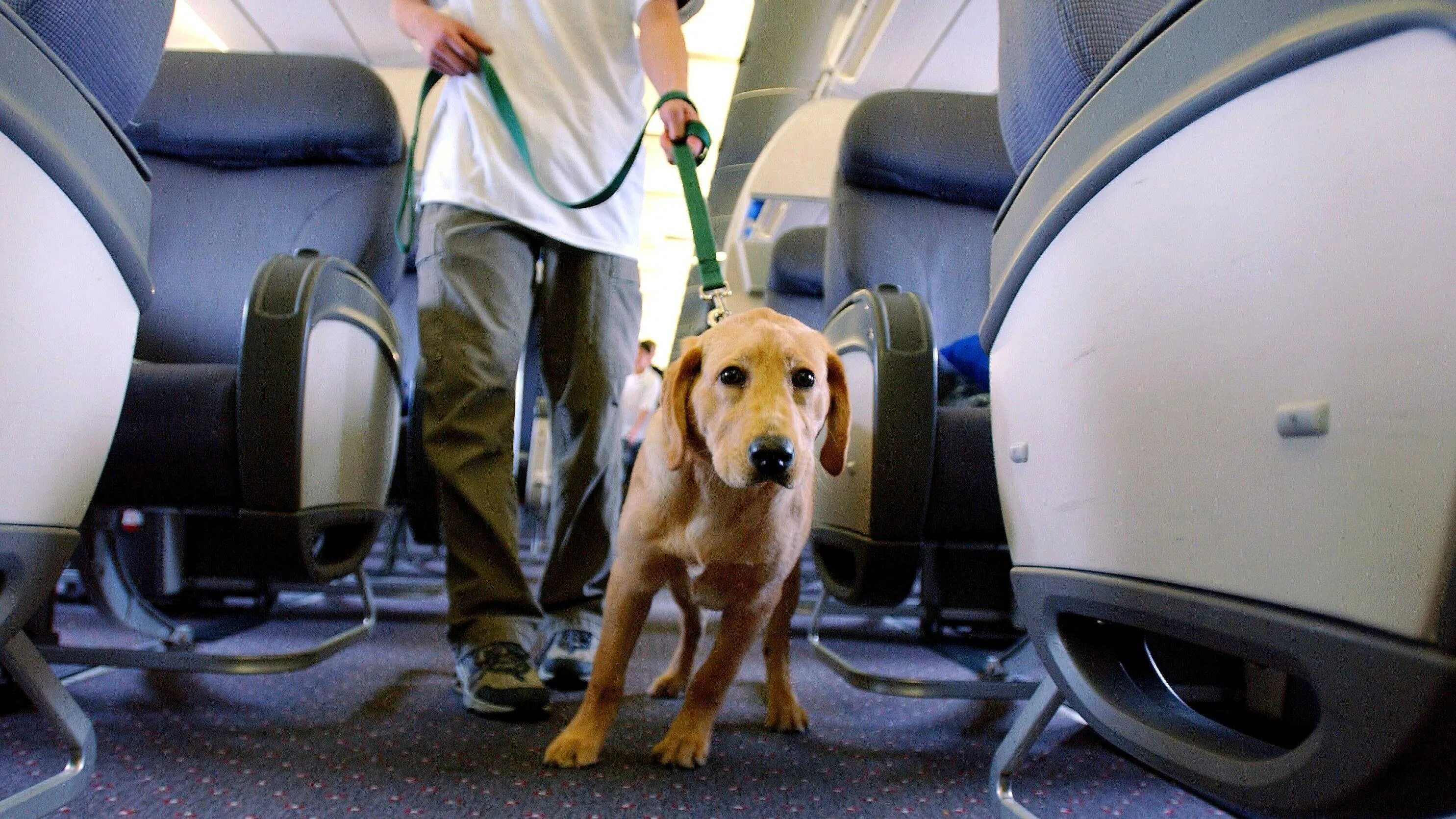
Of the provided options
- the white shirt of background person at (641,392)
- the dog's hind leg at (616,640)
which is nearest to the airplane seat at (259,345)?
the dog's hind leg at (616,640)

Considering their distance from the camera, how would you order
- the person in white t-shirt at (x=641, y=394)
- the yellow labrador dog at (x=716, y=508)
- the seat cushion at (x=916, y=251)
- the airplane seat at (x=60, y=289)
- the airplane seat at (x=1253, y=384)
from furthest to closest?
the person in white t-shirt at (x=641, y=394) < the seat cushion at (x=916, y=251) < the yellow labrador dog at (x=716, y=508) < the airplane seat at (x=60, y=289) < the airplane seat at (x=1253, y=384)

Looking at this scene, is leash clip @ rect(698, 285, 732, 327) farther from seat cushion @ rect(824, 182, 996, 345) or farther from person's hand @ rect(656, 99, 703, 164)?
seat cushion @ rect(824, 182, 996, 345)

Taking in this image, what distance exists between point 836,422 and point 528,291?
76 cm

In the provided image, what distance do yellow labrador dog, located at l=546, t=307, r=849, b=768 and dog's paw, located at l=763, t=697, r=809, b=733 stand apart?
257 mm

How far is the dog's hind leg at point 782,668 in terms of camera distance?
1.50 meters

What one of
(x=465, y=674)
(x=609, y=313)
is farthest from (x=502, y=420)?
(x=465, y=674)

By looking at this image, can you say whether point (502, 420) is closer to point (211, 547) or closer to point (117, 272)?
point (117, 272)

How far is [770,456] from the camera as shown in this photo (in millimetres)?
1025

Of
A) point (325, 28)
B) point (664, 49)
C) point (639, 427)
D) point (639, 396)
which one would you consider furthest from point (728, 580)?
point (325, 28)

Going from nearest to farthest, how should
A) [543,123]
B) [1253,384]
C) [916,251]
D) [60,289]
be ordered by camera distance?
1. [1253,384]
2. [60,289]
3. [543,123]
4. [916,251]

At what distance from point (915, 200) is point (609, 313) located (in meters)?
1.24

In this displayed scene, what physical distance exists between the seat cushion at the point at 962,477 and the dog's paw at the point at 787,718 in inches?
16.1

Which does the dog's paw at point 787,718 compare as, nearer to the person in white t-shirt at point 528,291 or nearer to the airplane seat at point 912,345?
the airplane seat at point 912,345

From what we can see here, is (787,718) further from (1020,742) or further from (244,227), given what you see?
(244,227)
